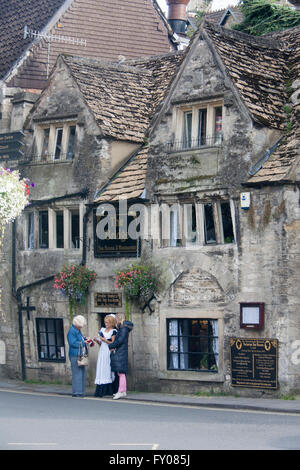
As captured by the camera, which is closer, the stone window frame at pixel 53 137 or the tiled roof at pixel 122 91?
the tiled roof at pixel 122 91

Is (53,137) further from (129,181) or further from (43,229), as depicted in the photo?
(129,181)

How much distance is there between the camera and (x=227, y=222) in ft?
74.7

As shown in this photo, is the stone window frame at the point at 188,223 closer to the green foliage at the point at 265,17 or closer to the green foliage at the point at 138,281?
the green foliage at the point at 138,281

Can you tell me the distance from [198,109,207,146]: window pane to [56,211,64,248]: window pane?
207 inches

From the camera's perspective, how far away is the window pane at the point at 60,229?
26.9m

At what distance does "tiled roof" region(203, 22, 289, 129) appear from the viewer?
2284 centimetres

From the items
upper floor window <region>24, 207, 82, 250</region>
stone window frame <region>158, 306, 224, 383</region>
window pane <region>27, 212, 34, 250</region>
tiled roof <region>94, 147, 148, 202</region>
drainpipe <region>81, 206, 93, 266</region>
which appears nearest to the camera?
stone window frame <region>158, 306, 224, 383</region>

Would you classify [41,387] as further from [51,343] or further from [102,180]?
[102,180]

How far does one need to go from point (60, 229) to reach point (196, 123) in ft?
18.1

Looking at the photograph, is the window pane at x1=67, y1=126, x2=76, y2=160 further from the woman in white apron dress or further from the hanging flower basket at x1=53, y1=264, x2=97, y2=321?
the woman in white apron dress

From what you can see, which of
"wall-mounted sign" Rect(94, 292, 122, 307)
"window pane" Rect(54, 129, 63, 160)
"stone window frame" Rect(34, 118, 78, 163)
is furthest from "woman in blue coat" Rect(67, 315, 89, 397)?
"window pane" Rect(54, 129, 63, 160)

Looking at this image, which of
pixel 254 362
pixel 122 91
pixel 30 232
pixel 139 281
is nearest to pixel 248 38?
pixel 122 91

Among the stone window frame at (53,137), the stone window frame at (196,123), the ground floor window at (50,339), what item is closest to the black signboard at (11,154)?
the stone window frame at (53,137)

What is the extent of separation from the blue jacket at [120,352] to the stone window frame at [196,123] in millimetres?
4866
